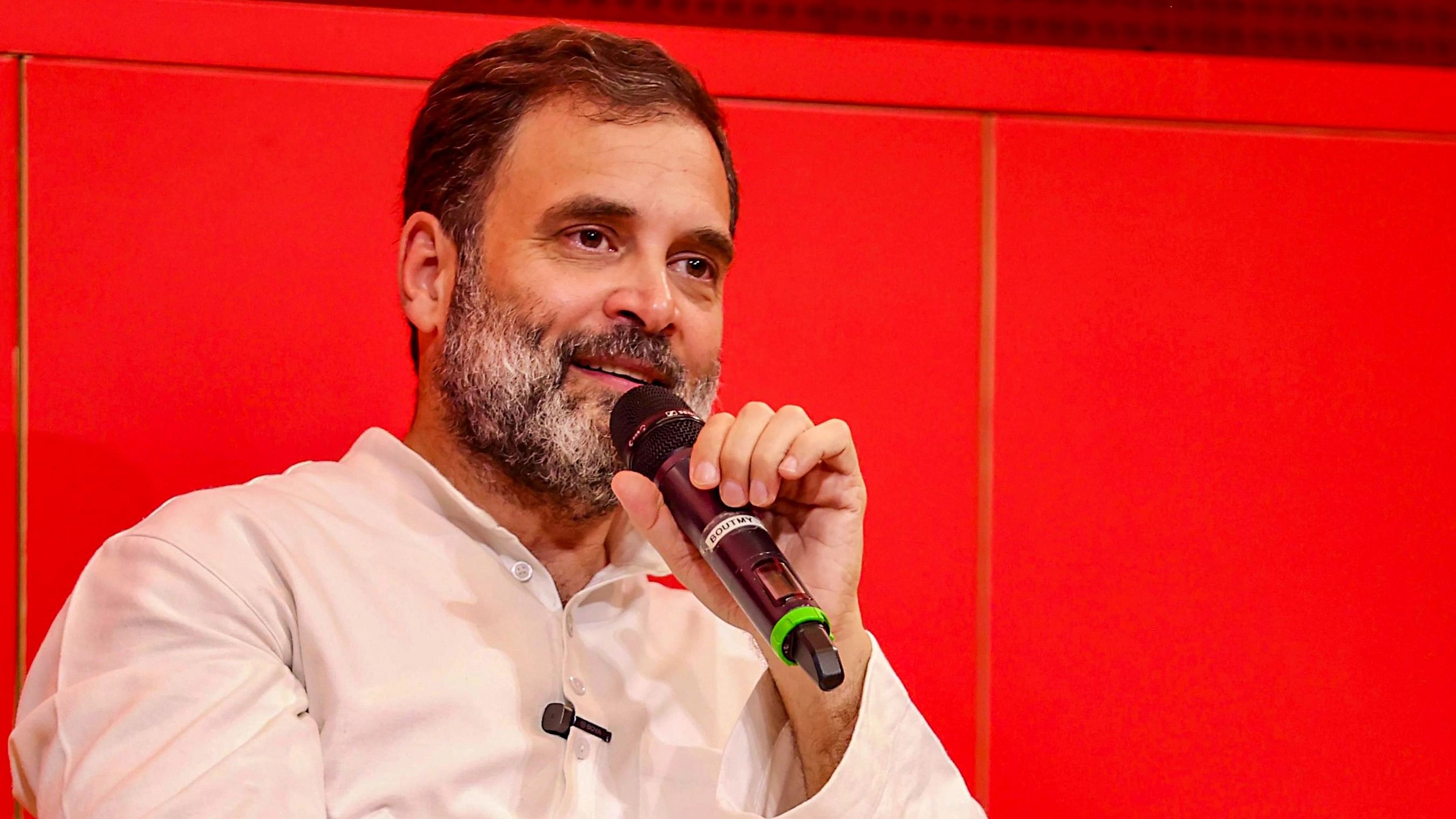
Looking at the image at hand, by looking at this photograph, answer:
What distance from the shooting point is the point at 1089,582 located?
6.27ft

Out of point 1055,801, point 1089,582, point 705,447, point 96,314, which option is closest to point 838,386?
point 1089,582

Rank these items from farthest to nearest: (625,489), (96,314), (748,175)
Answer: (748,175) < (96,314) < (625,489)

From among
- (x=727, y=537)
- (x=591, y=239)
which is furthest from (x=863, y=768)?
(x=591, y=239)

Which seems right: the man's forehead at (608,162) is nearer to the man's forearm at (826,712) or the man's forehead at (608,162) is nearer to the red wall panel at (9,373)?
the man's forearm at (826,712)

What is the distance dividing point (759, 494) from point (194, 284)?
3.19 ft

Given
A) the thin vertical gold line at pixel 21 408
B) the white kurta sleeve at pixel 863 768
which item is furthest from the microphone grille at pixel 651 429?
the thin vertical gold line at pixel 21 408

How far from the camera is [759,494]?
112 centimetres

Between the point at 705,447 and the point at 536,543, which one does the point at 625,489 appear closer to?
the point at 705,447

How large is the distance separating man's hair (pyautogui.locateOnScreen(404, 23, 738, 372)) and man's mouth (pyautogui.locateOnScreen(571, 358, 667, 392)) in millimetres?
220

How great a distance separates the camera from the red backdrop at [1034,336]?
5.73 ft

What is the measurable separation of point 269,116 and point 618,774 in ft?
3.16

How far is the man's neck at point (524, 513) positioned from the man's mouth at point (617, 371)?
7.0 inches

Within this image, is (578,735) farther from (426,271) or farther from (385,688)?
(426,271)

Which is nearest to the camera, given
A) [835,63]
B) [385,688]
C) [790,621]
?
[790,621]
